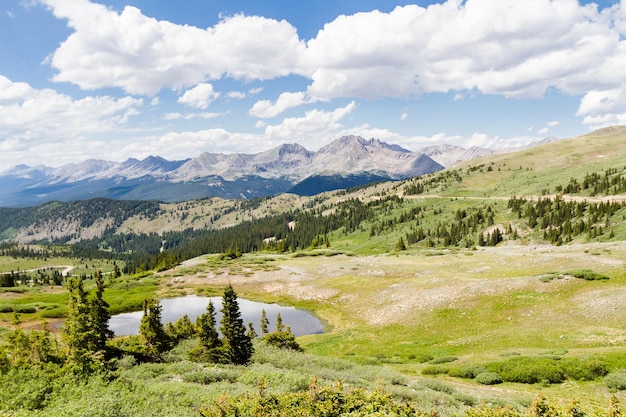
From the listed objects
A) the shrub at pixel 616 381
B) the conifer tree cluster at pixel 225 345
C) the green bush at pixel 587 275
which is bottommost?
the shrub at pixel 616 381

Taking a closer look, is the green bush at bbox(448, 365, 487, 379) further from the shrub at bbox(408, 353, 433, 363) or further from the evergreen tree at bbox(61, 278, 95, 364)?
the evergreen tree at bbox(61, 278, 95, 364)

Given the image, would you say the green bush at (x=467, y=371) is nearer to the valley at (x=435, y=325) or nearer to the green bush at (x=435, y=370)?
the valley at (x=435, y=325)

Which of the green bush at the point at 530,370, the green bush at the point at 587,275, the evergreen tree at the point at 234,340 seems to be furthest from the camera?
the green bush at the point at 587,275

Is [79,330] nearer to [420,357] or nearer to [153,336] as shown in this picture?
[153,336]

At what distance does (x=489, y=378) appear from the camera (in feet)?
86.6

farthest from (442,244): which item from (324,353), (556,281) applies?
(324,353)

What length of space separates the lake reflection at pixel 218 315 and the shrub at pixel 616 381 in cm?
4029

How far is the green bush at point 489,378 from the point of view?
26.2m

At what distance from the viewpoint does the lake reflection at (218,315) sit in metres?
62.4

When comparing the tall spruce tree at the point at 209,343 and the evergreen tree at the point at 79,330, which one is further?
the tall spruce tree at the point at 209,343

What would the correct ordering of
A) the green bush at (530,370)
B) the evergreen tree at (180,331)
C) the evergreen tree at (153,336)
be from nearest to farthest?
the green bush at (530,370) → the evergreen tree at (153,336) → the evergreen tree at (180,331)

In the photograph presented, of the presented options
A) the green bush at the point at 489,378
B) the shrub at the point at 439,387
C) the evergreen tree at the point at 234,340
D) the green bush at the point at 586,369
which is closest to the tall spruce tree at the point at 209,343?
the evergreen tree at the point at 234,340

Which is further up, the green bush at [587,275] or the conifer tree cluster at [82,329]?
the conifer tree cluster at [82,329]

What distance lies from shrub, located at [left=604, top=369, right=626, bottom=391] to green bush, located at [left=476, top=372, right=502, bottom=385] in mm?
6435
